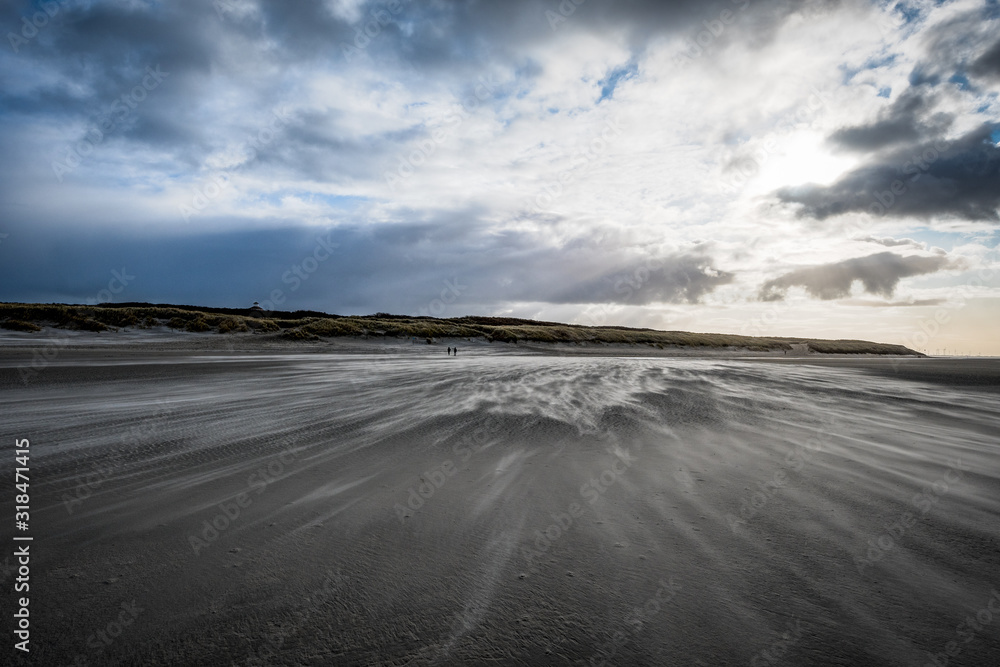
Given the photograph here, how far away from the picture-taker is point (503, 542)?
2996 mm

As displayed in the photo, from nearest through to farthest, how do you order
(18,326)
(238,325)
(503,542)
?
(503,542)
(18,326)
(238,325)

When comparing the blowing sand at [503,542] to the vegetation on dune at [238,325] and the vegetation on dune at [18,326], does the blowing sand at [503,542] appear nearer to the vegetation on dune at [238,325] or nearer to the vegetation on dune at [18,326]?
the vegetation on dune at [18,326]

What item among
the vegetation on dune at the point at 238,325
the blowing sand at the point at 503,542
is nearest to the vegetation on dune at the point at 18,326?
the vegetation on dune at the point at 238,325

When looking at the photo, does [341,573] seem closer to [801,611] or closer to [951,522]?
[801,611]

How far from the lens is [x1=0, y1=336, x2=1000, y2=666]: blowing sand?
6.68ft

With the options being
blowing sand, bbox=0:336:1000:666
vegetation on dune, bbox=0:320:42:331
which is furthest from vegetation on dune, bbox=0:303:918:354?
blowing sand, bbox=0:336:1000:666

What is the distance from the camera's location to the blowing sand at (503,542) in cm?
204

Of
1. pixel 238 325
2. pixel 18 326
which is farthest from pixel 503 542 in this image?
pixel 238 325

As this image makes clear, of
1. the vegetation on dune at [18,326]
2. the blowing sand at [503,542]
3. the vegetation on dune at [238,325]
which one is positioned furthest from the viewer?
the vegetation on dune at [238,325]

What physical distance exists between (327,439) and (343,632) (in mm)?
4049

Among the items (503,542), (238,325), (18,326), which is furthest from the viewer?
(238,325)

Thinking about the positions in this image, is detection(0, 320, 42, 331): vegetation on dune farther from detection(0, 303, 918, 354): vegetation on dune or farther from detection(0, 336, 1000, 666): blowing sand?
detection(0, 336, 1000, 666): blowing sand

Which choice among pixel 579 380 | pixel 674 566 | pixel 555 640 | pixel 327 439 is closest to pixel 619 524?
pixel 674 566

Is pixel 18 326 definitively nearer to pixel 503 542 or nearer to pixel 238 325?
pixel 238 325
